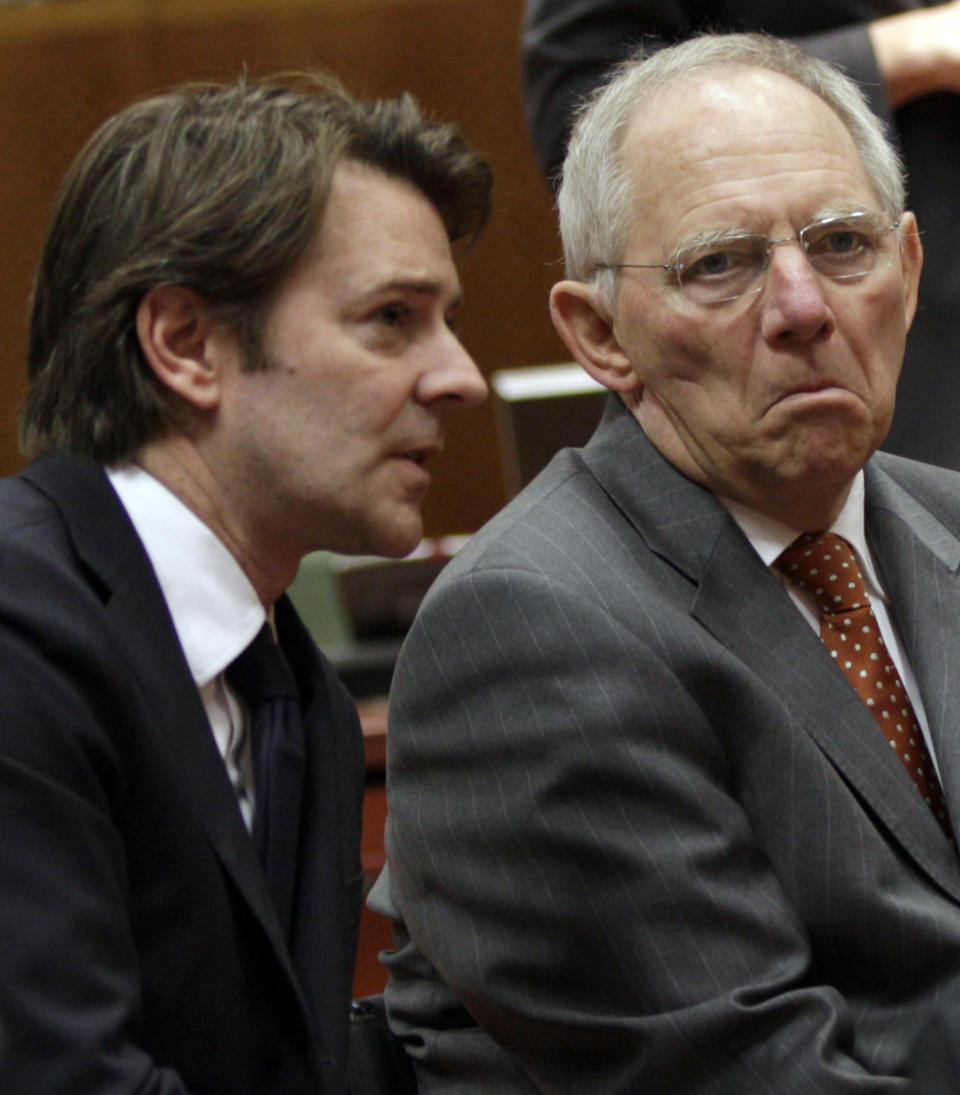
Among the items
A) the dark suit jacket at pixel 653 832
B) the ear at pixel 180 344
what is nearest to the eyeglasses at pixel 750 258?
the dark suit jacket at pixel 653 832

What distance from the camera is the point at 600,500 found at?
148 cm

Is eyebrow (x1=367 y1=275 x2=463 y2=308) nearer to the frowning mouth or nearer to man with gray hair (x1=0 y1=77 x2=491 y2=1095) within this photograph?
man with gray hair (x1=0 y1=77 x2=491 y2=1095)

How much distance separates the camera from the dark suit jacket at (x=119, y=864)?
3.84 feet

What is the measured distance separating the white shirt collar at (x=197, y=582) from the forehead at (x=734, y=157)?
490mm

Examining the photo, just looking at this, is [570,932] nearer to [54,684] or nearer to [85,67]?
[54,684]

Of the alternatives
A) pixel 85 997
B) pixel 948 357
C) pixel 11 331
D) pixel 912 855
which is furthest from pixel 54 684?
pixel 11 331

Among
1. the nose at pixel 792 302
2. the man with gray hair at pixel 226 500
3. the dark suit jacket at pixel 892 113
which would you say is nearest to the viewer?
the man with gray hair at pixel 226 500

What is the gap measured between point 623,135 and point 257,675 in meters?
0.60

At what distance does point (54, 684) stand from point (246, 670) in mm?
307

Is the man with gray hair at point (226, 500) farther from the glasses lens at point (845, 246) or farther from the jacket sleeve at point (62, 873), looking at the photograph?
the glasses lens at point (845, 246)

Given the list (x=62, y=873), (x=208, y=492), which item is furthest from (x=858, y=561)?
(x=62, y=873)

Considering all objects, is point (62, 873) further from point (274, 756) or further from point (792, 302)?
point (792, 302)

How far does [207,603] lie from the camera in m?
1.49

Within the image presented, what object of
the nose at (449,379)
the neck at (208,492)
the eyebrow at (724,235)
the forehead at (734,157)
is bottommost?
the neck at (208,492)
